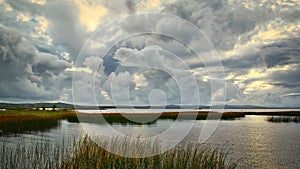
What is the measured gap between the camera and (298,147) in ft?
73.8

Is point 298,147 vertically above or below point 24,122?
below

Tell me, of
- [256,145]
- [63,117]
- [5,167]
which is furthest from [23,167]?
[63,117]

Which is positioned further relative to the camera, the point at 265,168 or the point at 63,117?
the point at 63,117

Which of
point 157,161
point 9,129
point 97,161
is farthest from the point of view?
point 9,129

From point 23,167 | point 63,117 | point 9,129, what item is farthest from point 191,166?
point 63,117

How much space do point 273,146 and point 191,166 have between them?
15.2 meters

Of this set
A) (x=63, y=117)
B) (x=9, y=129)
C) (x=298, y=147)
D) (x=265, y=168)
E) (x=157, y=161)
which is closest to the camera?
(x=157, y=161)

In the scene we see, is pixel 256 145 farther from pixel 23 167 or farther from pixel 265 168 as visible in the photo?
pixel 23 167

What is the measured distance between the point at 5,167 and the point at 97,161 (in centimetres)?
366

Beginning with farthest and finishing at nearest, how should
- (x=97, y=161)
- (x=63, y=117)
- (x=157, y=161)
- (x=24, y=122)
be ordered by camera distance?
(x=63, y=117) → (x=24, y=122) → (x=157, y=161) → (x=97, y=161)

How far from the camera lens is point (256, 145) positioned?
77.7ft

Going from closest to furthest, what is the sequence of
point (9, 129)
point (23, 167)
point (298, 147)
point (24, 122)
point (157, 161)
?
point (157, 161) < point (23, 167) < point (298, 147) < point (9, 129) < point (24, 122)

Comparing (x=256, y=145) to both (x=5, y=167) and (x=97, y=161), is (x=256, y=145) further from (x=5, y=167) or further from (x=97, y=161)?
(x=5, y=167)

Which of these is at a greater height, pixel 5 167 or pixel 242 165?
pixel 5 167
